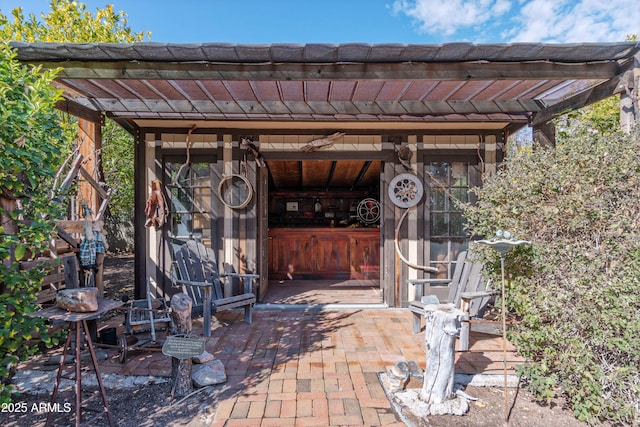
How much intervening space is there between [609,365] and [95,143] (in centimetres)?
532

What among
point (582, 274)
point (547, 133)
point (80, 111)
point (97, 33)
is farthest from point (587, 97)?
point (97, 33)

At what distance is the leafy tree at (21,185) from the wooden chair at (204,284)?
5.29 feet

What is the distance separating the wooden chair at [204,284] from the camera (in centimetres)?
343

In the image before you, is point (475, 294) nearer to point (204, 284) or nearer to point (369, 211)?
point (204, 284)

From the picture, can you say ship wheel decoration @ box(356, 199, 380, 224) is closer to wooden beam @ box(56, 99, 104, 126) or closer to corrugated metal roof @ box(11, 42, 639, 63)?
corrugated metal roof @ box(11, 42, 639, 63)

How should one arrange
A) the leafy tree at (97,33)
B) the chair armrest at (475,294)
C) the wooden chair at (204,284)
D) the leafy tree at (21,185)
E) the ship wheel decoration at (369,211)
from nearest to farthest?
the leafy tree at (21,185)
the chair armrest at (475,294)
the wooden chair at (204,284)
the leafy tree at (97,33)
the ship wheel decoration at (369,211)

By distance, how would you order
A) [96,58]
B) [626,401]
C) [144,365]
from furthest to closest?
[144,365] → [96,58] → [626,401]

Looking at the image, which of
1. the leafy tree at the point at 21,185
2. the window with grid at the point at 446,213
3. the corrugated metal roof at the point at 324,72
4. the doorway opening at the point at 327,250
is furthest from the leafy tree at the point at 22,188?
the window with grid at the point at 446,213

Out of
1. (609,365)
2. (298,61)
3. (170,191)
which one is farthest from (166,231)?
(609,365)

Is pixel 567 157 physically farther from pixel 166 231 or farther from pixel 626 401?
pixel 166 231

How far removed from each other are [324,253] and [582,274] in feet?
15.0

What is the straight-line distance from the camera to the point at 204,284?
3.37 m

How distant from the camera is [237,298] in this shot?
145 inches

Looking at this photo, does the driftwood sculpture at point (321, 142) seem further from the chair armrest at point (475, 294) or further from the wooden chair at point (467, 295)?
the chair armrest at point (475, 294)
